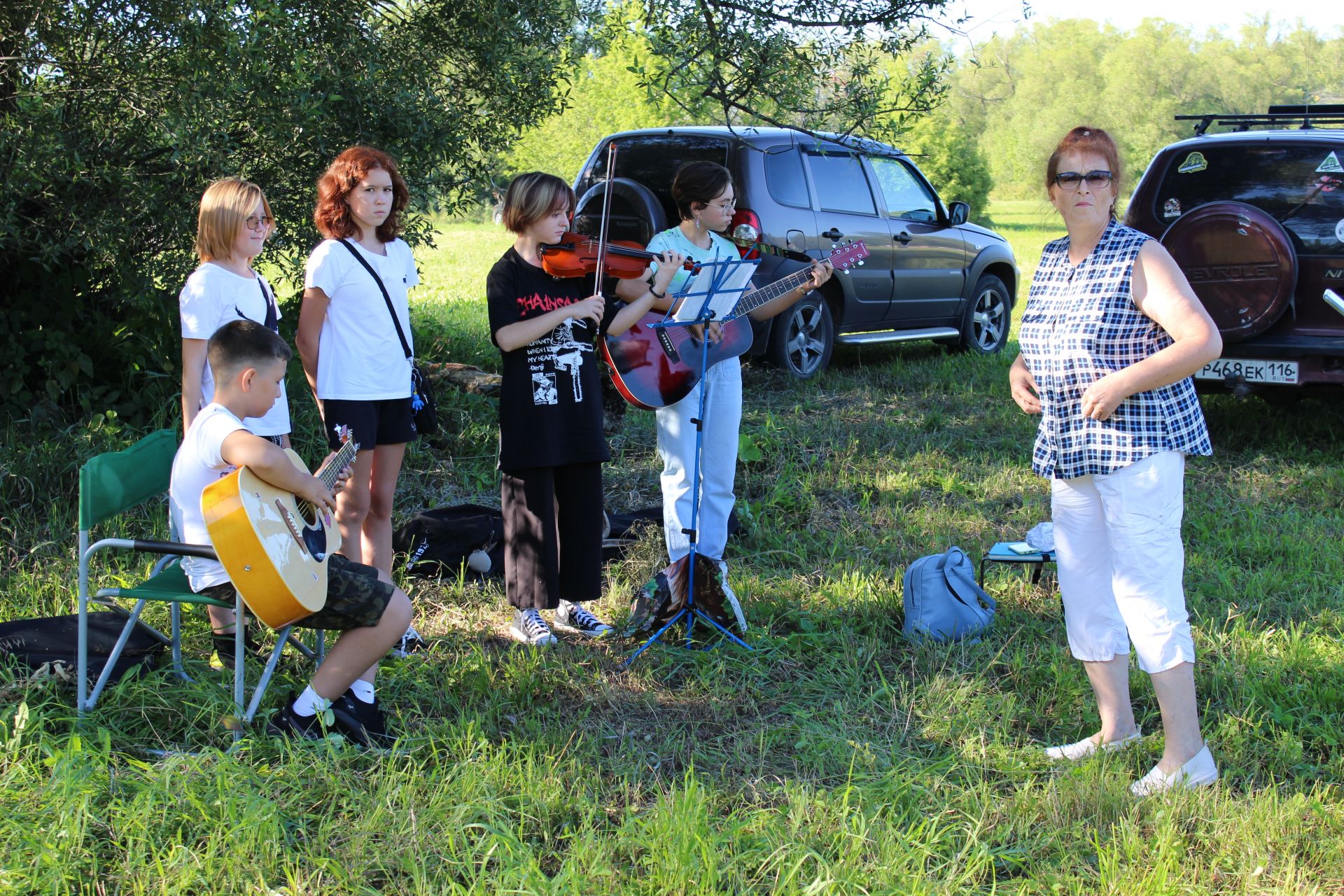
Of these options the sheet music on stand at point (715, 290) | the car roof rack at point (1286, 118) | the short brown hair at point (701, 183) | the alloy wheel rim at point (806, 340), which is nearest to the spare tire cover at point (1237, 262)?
the car roof rack at point (1286, 118)

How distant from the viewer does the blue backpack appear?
431 cm

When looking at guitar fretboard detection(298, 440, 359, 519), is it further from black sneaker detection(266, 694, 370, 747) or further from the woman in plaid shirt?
the woman in plaid shirt

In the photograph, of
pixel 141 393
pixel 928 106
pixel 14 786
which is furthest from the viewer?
pixel 141 393

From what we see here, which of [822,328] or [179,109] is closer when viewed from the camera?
[179,109]

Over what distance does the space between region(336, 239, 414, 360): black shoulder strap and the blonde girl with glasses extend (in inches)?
11.6

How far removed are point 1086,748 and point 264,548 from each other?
8.02 feet

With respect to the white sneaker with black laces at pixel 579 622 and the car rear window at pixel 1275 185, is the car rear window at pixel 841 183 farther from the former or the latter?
the white sneaker with black laces at pixel 579 622

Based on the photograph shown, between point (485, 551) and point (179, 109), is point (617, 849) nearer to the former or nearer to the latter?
point (485, 551)

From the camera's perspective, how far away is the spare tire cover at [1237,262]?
19.6 ft

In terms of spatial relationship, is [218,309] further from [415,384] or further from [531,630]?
[531,630]

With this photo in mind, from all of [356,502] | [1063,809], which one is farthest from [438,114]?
[1063,809]

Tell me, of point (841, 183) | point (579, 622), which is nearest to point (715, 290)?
point (579, 622)

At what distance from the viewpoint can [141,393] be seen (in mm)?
6438

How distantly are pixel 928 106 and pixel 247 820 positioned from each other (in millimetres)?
4431
